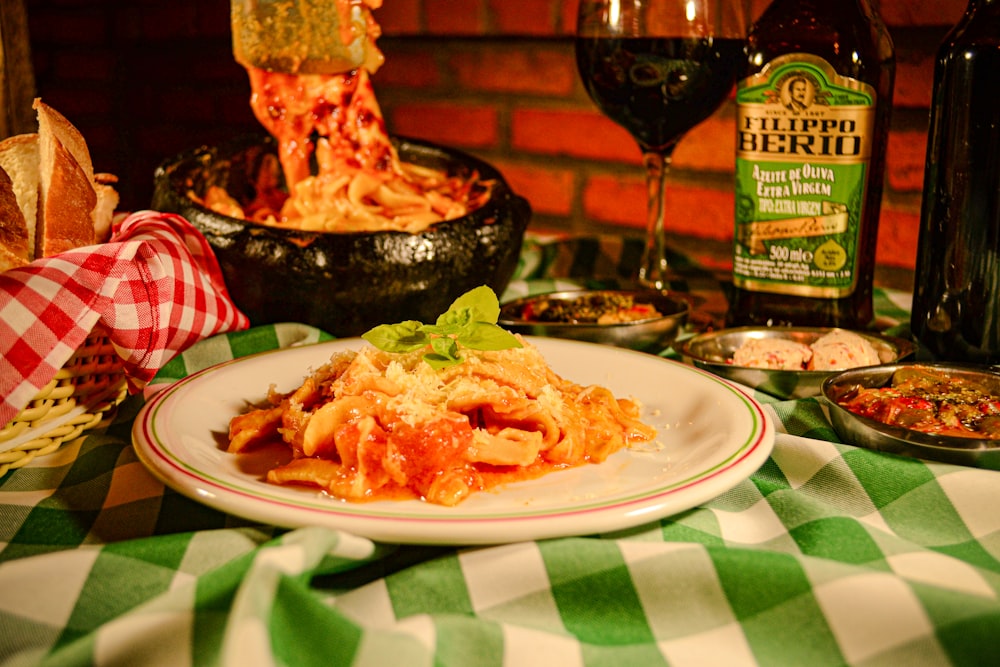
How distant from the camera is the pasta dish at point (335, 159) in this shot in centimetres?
158

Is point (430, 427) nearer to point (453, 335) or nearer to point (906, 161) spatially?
point (453, 335)

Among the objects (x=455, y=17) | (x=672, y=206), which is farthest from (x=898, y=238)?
(x=455, y=17)

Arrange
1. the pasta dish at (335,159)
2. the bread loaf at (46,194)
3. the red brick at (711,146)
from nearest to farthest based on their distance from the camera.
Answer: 1. the bread loaf at (46,194)
2. the pasta dish at (335,159)
3. the red brick at (711,146)

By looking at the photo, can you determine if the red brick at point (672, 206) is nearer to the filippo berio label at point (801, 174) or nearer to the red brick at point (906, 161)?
the red brick at point (906, 161)

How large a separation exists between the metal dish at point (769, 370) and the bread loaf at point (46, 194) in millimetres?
775

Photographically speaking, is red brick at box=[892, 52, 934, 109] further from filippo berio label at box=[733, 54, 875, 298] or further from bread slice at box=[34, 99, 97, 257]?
bread slice at box=[34, 99, 97, 257]

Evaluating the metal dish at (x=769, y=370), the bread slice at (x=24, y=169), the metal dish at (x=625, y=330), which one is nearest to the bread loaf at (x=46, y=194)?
the bread slice at (x=24, y=169)

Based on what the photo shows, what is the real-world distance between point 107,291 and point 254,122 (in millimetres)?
2263

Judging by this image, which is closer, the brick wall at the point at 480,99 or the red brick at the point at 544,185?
the brick wall at the point at 480,99

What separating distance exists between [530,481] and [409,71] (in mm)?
2083

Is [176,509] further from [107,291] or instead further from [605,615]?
[605,615]

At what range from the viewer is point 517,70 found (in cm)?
Result: 242

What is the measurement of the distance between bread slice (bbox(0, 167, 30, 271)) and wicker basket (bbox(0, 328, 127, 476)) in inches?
4.5

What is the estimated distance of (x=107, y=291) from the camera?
1042 millimetres
